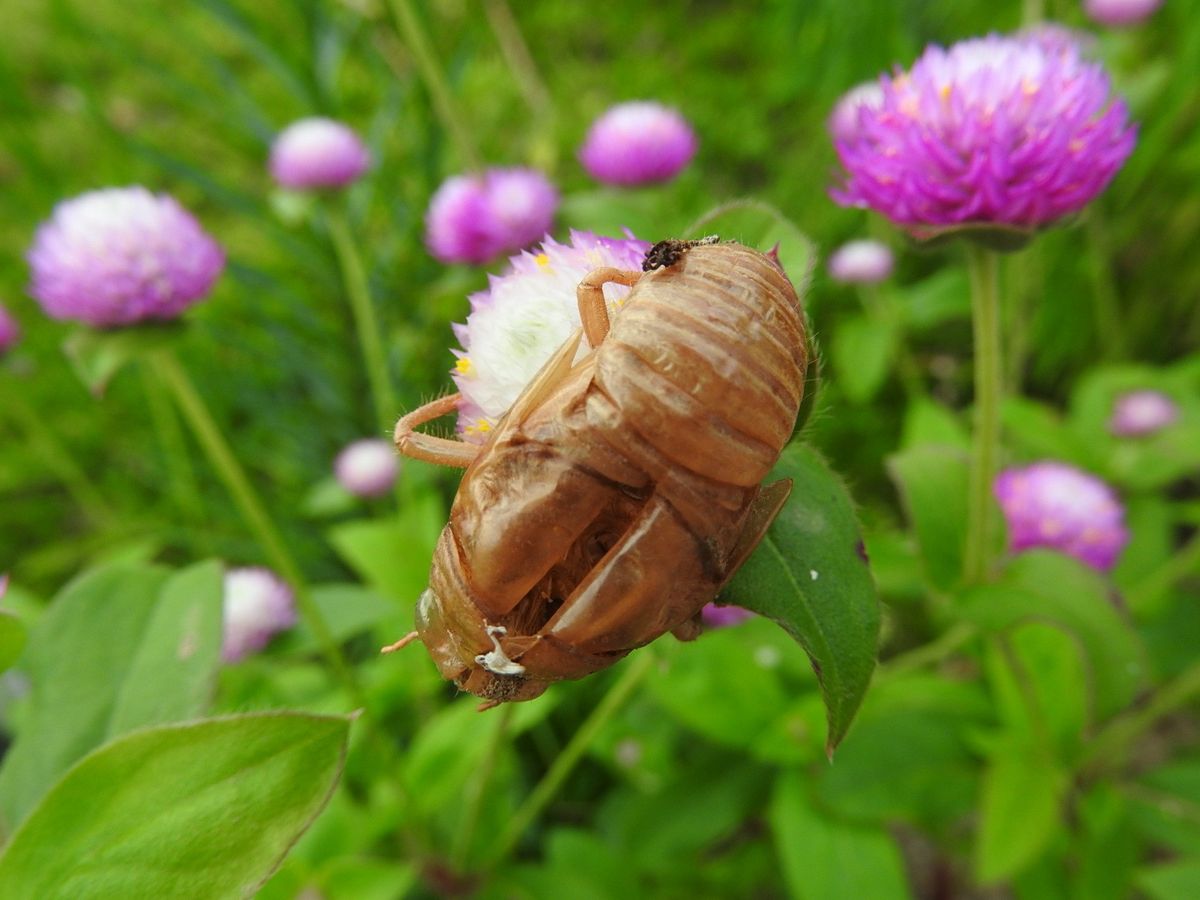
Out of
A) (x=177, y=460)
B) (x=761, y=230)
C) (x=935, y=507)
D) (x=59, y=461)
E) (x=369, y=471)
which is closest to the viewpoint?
(x=761, y=230)

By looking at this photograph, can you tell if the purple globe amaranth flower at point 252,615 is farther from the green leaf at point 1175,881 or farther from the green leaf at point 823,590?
the green leaf at point 1175,881

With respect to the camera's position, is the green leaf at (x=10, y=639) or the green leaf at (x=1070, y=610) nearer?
the green leaf at (x=10, y=639)

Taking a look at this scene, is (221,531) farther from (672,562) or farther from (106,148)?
(672,562)

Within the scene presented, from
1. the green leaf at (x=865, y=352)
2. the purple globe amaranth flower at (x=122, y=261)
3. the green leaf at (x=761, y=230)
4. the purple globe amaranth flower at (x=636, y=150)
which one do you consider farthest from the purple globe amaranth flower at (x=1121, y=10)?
the purple globe amaranth flower at (x=122, y=261)

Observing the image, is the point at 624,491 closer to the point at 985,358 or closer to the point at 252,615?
the point at 985,358

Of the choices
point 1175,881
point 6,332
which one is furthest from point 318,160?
point 1175,881

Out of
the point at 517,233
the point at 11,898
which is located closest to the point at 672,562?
the point at 11,898
